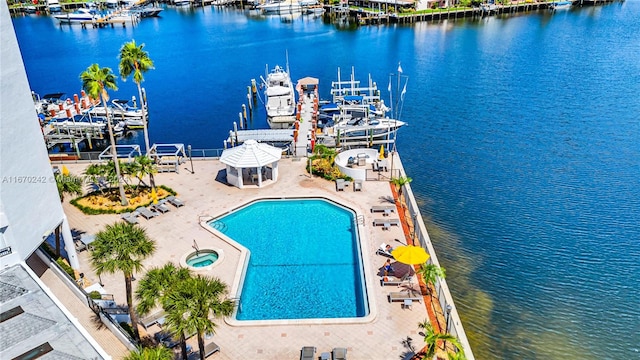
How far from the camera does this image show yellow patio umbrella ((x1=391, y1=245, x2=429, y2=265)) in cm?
2964

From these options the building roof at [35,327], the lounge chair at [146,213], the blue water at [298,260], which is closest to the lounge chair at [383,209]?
the blue water at [298,260]

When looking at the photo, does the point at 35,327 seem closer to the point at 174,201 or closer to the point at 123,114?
the point at 174,201

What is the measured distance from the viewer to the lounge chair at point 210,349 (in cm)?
2521

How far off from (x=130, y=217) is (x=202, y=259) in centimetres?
894

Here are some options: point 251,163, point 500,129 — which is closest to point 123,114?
point 251,163

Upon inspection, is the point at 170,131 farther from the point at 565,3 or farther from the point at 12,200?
the point at 565,3

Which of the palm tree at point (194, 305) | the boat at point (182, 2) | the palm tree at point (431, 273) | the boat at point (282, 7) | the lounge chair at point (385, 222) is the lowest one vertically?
the lounge chair at point (385, 222)

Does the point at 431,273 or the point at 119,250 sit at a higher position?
the point at 119,250

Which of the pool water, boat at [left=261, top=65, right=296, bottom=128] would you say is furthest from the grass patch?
boat at [left=261, top=65, right=296, bottom=128]

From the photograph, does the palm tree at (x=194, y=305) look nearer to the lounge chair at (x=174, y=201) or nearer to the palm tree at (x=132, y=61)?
the lounge chair at (x=174, y=201)

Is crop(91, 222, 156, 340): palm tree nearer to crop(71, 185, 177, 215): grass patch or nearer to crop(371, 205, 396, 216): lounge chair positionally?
crop(71, 185, 177, 215): grass patch

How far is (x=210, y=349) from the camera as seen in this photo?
83.4ft

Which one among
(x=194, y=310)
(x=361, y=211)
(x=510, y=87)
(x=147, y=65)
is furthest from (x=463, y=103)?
(x=194, y=310)

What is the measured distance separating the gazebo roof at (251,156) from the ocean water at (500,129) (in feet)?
51.0
